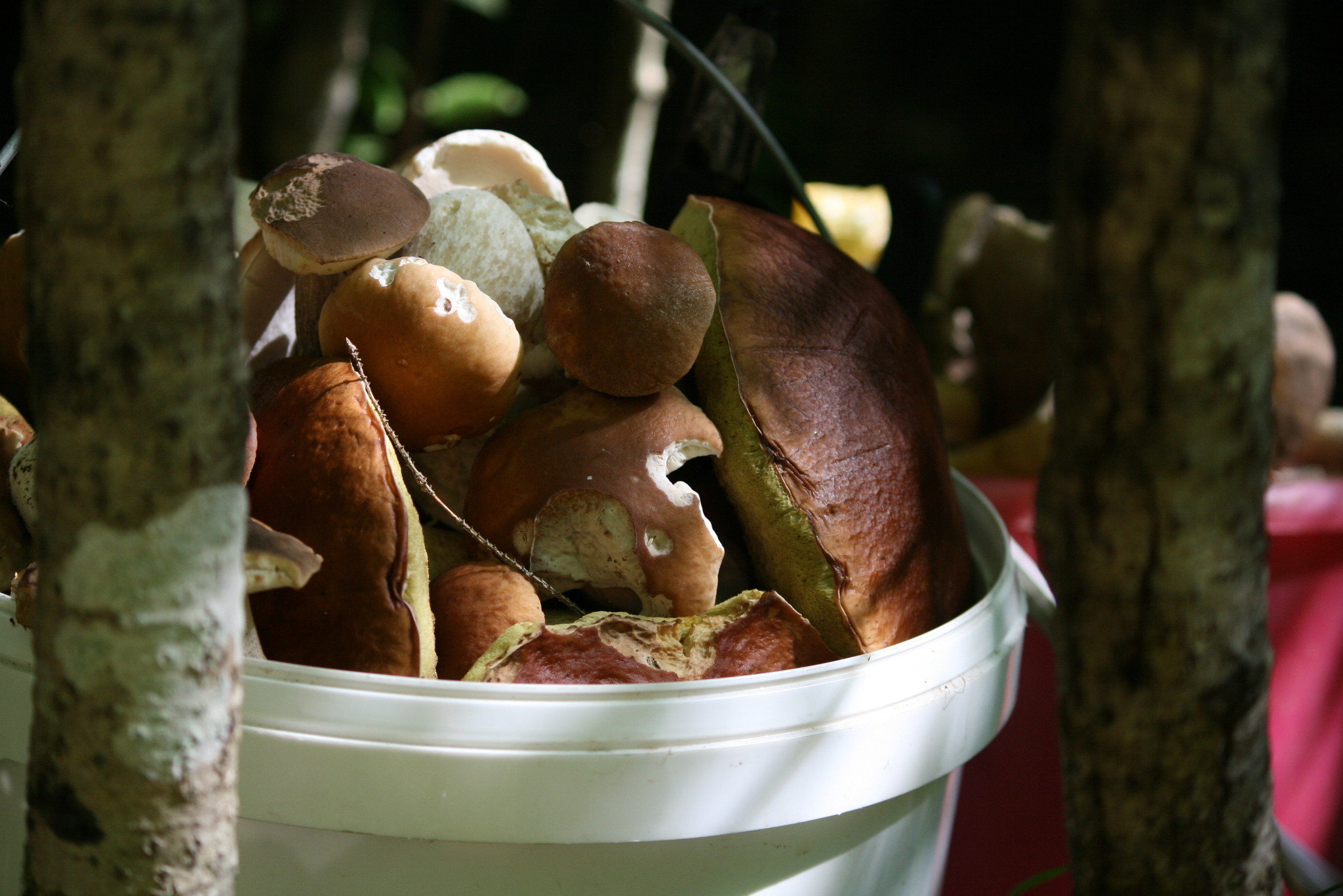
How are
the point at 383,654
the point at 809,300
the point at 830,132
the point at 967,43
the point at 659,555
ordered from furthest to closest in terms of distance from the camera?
the point at 967,43 < the point at 830,132 < the point at 809,300 < the point at 659,555 < the point at 383,654

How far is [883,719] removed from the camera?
0.56m

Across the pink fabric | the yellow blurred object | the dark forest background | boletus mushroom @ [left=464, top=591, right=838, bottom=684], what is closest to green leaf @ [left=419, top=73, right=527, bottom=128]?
the dark forest background

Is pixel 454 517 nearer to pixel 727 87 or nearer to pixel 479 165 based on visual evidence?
pixel 479 165

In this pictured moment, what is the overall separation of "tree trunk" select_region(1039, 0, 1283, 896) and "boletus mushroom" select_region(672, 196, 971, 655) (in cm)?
28

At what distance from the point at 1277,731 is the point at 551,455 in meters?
1.30

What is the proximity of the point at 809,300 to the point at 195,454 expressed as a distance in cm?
52

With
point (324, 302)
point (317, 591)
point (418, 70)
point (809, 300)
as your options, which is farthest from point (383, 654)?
point (418, 70)

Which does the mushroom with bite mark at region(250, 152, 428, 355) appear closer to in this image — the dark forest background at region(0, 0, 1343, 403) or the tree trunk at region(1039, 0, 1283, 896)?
the tree trunk at region(1039, 0, 1283, 896)

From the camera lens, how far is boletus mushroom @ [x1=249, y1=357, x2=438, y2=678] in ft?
1.79

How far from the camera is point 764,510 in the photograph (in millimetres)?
679

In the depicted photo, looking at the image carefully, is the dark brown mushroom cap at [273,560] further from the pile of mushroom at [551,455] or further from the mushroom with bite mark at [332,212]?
the mushroom with bite mark at [332,212]

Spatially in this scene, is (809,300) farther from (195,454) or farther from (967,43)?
(967,43)

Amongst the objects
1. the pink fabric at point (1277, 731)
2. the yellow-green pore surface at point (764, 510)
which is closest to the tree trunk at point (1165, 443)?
Result: the yellow-green pore surface at point (764, 510)

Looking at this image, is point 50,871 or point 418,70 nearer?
point 50,871
